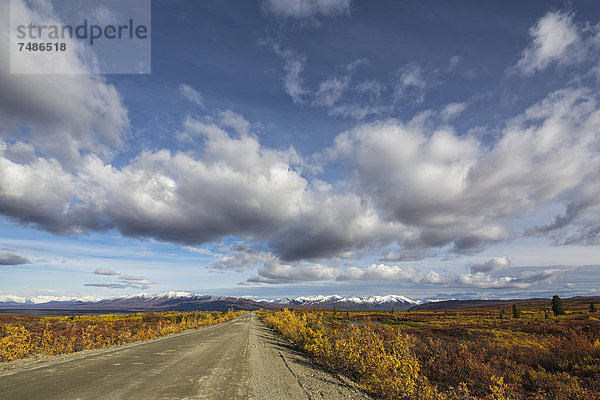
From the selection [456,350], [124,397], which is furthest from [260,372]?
[456,350]

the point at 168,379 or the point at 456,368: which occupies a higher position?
the point at 168,379

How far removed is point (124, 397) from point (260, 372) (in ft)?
21.6

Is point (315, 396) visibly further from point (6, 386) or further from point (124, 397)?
point (6, 386)

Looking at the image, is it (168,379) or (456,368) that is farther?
(456,368)

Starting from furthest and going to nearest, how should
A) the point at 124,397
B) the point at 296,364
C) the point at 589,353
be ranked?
the point at 296,364 → the point at 589,353 → the point at 124,397

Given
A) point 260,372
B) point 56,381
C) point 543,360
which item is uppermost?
point 56,381

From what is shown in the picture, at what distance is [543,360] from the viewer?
17.2m

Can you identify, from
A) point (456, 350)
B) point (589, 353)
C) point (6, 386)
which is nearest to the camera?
point (6, 386)

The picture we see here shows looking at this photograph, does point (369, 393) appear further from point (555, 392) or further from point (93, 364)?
point (93, 364)

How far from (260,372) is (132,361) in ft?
24.7

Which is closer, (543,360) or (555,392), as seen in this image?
(555,392)

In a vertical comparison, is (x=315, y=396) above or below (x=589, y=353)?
above

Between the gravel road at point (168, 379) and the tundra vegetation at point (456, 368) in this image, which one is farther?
the tundra vegetation at point (456, 368)

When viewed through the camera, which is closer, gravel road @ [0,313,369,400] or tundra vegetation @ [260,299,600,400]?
gravel road @ [0,313,369,400]
